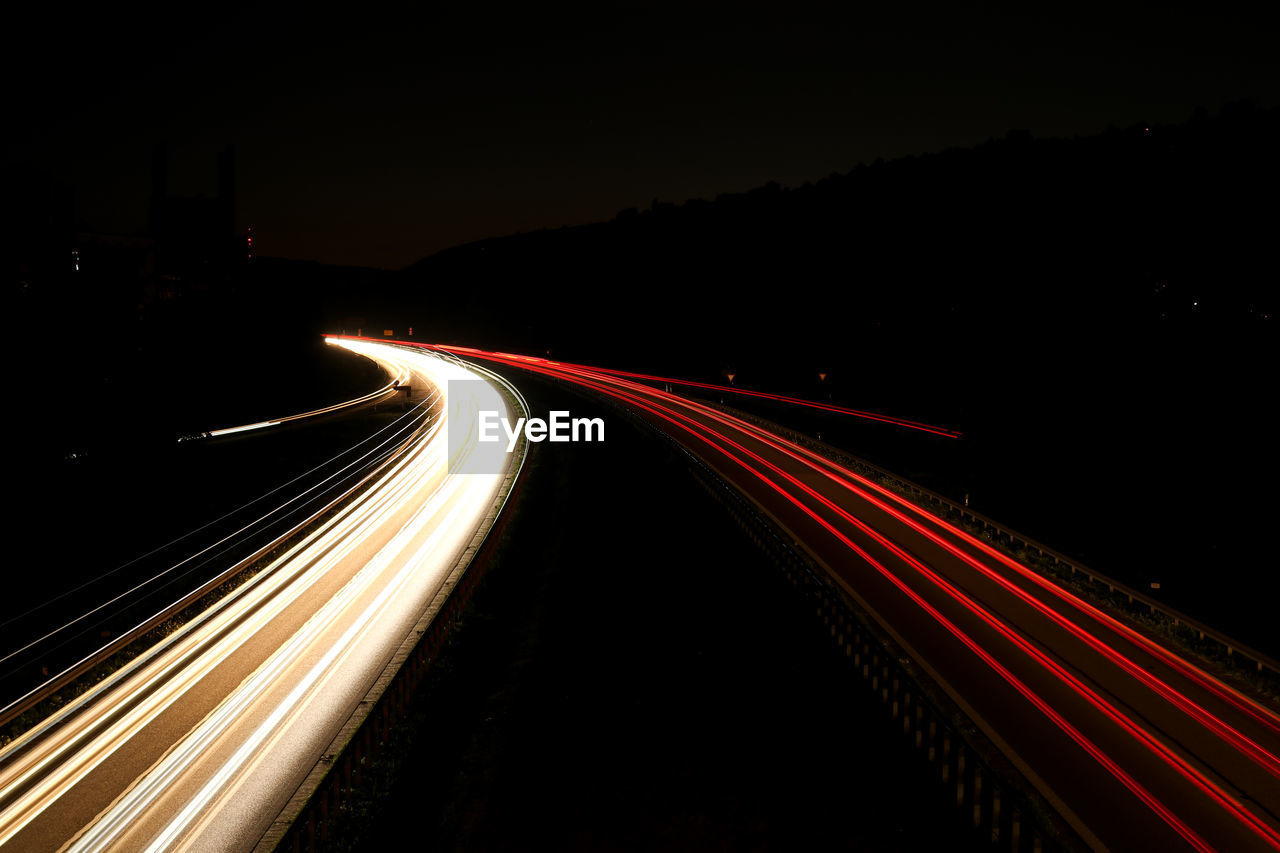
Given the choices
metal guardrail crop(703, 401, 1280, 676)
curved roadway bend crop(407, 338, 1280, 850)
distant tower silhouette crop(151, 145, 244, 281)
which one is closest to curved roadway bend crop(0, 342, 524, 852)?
curved roadway bend crop(407, 338, 1280, 850)

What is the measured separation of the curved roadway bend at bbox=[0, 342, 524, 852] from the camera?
9672mm

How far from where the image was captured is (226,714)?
1212 centimetres

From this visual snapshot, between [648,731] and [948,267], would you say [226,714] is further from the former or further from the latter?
[948,267]

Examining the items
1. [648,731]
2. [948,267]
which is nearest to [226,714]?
[648,731]

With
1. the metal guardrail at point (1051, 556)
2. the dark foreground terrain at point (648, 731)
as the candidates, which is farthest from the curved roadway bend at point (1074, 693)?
the dark foreground terrain at point (648, 731)

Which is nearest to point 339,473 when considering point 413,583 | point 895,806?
point 413,583

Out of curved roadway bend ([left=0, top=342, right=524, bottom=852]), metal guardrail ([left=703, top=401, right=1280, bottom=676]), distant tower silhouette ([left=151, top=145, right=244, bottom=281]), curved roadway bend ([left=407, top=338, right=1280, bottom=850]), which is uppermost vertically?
distant tower silhouette ([left=151, top=145, right=244, bottom=281])

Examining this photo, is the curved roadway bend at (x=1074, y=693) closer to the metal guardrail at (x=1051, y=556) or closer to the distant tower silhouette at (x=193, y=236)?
the metal guardrail at (x=1051, y=556)

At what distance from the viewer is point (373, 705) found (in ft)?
39.1

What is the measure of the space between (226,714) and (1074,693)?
12959 millimetres

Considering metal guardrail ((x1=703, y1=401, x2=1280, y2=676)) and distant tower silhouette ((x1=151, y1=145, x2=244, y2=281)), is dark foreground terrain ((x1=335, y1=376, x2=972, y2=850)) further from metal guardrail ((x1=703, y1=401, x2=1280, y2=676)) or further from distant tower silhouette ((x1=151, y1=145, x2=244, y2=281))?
→ distant tower silhouette ((x1=151, y1=145, x2=244, y2=281))

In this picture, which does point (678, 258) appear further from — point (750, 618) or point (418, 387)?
point (750, 618)

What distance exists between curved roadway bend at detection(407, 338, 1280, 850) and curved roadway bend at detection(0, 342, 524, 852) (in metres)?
9.48

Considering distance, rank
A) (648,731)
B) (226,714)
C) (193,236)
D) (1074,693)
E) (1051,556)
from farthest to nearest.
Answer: (193,236) < (1051,556) < (648,731) < (1074,693) < (226,714)
